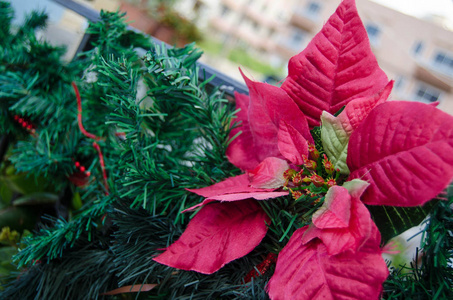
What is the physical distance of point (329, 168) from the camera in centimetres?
19

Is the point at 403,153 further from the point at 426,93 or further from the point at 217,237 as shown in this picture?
the point at 426,93

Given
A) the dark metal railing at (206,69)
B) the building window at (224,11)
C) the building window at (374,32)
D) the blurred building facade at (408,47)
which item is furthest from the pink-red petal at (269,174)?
the building window at (224,11)

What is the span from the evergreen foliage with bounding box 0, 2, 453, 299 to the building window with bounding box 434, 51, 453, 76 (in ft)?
29.1

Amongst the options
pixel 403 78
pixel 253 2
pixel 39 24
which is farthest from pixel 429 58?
pixel 39 24

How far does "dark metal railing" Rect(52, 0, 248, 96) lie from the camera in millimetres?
318

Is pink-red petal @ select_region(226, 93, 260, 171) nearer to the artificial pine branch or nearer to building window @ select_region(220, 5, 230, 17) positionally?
the artificial pine branch

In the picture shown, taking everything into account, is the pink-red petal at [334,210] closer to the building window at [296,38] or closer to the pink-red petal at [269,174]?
the pink-red petal at [269,174]

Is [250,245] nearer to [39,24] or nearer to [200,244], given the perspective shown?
[200,244]

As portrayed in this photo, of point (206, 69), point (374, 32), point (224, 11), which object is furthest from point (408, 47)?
point (206, 69)

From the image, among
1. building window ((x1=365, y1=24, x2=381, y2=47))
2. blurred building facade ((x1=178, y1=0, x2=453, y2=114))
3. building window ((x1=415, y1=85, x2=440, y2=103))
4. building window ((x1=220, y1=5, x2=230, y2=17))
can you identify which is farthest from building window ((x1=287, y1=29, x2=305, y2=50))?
building window ((x1=220, y1=5, x2=230, y2=17))

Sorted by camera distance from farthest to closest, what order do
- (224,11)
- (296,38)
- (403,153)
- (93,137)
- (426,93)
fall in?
(224,11), (296,38), (426,93), (93,137), (403,153)

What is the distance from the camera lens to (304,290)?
0.16m

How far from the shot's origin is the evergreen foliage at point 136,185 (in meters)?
0.20

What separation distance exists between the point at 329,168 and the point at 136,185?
146mm
